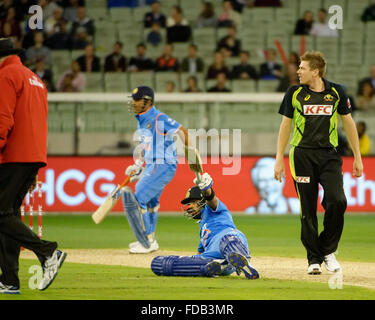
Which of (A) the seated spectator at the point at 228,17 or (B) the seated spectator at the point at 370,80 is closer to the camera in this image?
(B) the seated spectator at the point at 370,80

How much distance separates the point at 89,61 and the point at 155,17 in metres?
2.69

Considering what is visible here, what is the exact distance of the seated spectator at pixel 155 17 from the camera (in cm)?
2291

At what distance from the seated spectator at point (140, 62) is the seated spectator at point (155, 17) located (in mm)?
1513

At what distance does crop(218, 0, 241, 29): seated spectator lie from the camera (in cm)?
2292

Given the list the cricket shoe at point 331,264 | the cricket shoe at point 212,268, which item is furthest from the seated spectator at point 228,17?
the cricket shoe at point 212,268

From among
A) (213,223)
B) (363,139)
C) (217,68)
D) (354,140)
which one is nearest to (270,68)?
(217,68)

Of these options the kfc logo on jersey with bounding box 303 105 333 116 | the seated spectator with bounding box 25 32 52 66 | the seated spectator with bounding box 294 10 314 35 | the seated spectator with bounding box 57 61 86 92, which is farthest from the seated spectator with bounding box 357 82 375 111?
the kfc logo on jersey with bounding box 303 105 333 116

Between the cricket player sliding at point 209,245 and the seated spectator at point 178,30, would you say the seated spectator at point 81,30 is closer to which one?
the seated spectator at point 178,30

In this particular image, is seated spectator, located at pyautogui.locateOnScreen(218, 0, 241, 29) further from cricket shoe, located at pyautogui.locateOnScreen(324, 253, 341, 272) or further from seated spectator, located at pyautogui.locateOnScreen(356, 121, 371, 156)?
cricket shoe, located at pyautogui.locateOnScreen(324, 253, 341, 272)

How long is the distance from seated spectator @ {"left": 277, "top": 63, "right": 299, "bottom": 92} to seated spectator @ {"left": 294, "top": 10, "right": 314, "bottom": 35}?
8.48 feet

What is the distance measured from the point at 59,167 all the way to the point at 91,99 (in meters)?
1.76

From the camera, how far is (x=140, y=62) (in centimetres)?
2153

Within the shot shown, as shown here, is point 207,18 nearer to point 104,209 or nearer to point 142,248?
point 142,248
